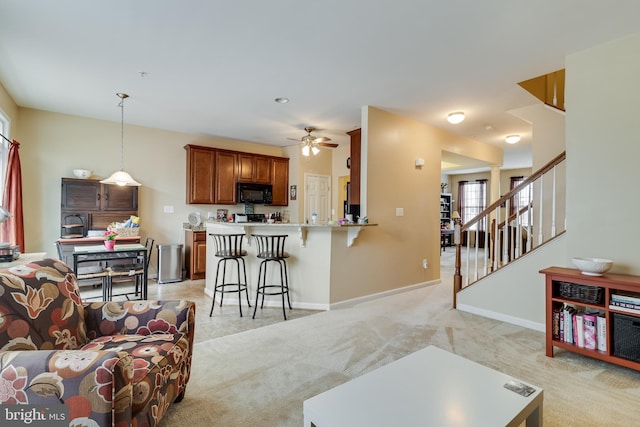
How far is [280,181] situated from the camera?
6.69 metres

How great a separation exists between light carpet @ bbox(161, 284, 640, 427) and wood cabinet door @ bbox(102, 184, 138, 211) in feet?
11.1

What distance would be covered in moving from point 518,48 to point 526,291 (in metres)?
2.40

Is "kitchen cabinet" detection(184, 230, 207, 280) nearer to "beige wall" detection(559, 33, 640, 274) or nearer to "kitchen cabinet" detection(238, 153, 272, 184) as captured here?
"kitchen cabinet" detection(238, 153, 272, 184)

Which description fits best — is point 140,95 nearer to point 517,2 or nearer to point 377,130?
point 377,130

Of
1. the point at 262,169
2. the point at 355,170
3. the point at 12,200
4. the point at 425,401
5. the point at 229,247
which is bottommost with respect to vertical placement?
the point at 425,401

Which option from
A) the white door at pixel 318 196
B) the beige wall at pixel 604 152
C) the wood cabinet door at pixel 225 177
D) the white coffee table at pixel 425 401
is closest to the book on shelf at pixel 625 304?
the beige wall at pixel 604 152

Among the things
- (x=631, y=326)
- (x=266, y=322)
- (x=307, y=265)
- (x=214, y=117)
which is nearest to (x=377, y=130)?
(x=307, y=265)

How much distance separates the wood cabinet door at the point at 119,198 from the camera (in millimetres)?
4832

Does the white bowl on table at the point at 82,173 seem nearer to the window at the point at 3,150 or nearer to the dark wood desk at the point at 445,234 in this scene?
the window at the point at 3,150

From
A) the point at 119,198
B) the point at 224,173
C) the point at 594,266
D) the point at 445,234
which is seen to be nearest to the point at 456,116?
the point at 594,266

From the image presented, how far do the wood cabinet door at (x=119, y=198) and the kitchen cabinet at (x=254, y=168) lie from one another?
1.87 metres

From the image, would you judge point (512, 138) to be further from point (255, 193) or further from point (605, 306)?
point (255, 193)

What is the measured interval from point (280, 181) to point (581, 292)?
17.6 feet

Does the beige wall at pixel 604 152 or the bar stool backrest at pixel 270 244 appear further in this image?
the bar stool backrest at pixel 270 244
